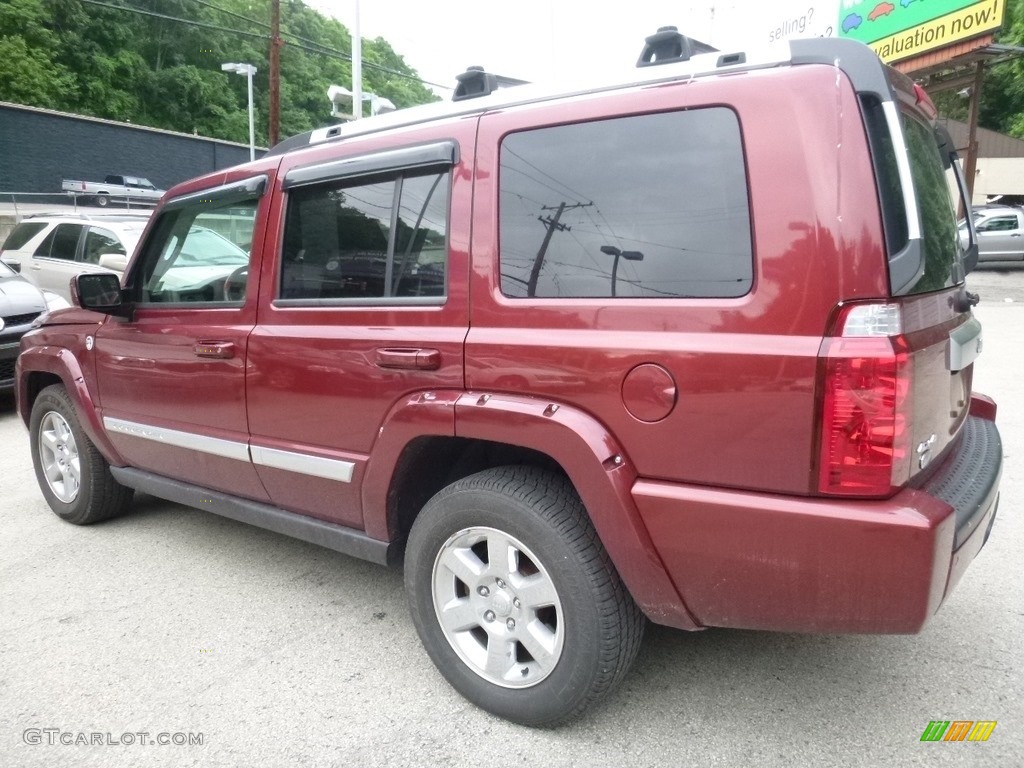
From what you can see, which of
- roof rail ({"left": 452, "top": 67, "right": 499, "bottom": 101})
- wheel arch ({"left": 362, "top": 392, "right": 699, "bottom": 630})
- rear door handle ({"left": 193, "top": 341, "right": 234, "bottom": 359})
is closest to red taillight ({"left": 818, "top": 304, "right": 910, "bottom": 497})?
wheel arch ({"left": 362, "top": 392, "right": 699, "bottom": 630})

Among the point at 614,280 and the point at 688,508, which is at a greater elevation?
the point at 614,280

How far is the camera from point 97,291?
3.62 m

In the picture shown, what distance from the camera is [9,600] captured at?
348 centimetres

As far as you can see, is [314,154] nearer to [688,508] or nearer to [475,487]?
[475,487]

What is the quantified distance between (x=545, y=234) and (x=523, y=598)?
3.66ft

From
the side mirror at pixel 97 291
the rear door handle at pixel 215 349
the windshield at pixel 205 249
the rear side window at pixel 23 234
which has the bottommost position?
the rear door handle at pixel 215 349

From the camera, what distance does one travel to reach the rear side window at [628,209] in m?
2.04

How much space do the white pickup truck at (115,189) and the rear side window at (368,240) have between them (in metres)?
25.5

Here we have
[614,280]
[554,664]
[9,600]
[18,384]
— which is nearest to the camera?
[614,280]

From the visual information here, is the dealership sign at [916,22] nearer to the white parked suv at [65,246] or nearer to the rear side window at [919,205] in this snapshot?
the white parked suv at [65,246]

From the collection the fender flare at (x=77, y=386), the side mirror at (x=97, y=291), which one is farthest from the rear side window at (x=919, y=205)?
the fender flare at (x=77, y=386)

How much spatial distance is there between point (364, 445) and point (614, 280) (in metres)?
1.12

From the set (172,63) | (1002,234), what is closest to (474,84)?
(1002,234)

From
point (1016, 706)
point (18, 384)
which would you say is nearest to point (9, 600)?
point (18, 384)
